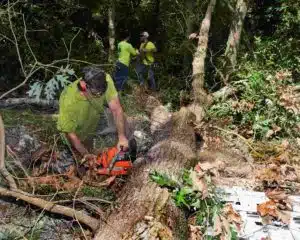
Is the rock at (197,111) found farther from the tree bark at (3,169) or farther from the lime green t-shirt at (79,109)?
the tree bark at (3,169)

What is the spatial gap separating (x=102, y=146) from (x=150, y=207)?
202 centimetres

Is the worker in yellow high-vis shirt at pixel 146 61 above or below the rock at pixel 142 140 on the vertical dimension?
above

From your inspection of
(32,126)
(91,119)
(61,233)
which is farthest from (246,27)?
(61,233)

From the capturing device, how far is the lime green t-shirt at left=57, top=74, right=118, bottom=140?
4.75 m

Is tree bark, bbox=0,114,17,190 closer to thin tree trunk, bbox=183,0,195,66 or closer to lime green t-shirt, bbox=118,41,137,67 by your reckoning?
lime green t-shirt, bbox=118,41,137,67

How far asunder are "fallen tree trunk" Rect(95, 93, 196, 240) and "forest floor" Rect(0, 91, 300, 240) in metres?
0.26

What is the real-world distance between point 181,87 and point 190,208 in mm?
6500

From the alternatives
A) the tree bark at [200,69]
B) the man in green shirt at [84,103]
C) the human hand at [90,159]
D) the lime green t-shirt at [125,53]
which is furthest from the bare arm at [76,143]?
the lime green t-shirt at [125,53]

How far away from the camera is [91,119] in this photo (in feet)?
16.8

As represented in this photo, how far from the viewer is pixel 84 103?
4871mm

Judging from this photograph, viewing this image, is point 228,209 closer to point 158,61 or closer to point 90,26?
point 158,61

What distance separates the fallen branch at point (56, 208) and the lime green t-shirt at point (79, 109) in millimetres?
809

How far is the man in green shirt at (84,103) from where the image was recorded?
15.3 feet

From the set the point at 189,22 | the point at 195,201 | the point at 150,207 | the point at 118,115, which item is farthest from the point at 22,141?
the point at 189,22
